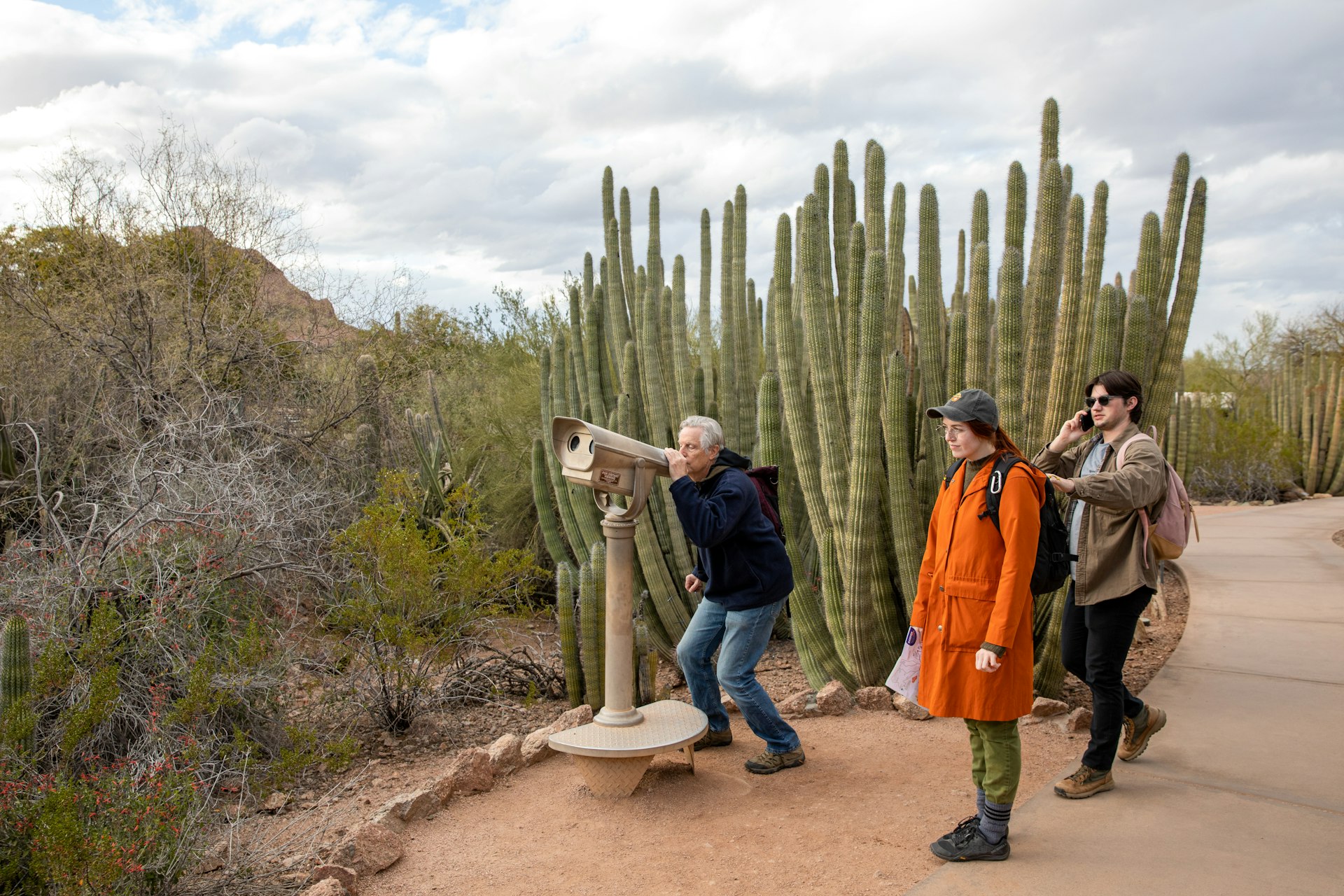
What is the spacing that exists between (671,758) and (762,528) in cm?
115

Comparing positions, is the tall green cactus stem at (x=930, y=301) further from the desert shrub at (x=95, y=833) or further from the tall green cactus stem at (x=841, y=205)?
the desert shrub at (x=95, y=833)

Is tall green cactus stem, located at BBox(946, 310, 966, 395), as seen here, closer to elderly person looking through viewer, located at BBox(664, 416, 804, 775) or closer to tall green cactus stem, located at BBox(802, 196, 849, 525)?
tall green cactus stem, located at BBox(802, 196, 849, 525)

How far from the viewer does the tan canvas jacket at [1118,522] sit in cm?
329

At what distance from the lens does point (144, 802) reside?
9.83 ft

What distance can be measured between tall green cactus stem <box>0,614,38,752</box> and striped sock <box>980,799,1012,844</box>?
3500 millimetres

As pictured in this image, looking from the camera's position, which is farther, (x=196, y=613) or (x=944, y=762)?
(x=196, y=613)

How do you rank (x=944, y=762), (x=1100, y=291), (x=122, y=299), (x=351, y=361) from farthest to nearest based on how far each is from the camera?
(x=351, y=361) < (x=122, y=299) < (x=1100, y=291) < (x=944, y=762)

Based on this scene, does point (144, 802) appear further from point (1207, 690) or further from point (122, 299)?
point (122, 299)

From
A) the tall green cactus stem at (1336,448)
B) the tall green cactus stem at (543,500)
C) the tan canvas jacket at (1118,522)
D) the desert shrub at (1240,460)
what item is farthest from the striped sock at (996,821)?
the tall green cactus stem at (1336,448)

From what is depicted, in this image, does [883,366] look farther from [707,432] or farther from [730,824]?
[730,824]

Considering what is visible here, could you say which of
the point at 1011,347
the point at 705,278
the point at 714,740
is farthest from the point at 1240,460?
the point at 714,740

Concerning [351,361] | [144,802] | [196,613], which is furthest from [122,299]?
[144,802]

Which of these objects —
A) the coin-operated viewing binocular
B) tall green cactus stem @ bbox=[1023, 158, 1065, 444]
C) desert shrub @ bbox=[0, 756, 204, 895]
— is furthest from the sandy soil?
tall green cactus stem @ bbox=[1023, 158, 1065, 444]

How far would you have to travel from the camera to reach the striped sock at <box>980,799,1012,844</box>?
10.0 ft
